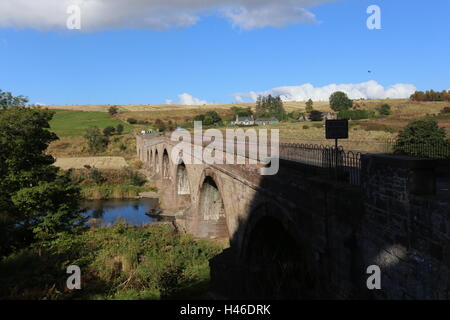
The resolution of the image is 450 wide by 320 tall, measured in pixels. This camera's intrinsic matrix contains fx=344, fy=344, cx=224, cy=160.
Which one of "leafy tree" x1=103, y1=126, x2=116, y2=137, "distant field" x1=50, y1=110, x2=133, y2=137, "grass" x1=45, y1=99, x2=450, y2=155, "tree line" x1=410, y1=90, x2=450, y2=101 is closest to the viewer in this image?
"grass" x1=45, y1=99, x2=450, y2=155

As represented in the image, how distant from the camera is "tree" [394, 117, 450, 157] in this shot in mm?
16266

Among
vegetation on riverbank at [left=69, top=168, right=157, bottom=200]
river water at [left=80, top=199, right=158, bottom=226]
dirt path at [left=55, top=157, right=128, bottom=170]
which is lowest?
river water at [left=80, top=199, right=158, bottom=226]

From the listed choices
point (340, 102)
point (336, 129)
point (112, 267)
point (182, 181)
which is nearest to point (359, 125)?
point (182, 181)

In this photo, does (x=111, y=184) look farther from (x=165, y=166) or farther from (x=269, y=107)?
(x=269, y=107)

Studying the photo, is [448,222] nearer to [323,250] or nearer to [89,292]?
[323,250]

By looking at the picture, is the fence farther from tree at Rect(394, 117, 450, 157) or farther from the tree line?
the tree line

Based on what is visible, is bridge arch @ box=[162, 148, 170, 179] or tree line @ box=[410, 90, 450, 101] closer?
bridge arch @ box=[162, 148, 170, 179]

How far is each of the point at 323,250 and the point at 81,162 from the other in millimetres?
62118

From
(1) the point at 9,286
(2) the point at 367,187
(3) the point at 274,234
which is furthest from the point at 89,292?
(2) the point at 367,187

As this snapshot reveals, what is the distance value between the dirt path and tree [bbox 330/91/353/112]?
47230 mm

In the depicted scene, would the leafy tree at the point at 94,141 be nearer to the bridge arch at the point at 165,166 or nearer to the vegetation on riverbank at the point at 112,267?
the bridge arch at the point at 165,166

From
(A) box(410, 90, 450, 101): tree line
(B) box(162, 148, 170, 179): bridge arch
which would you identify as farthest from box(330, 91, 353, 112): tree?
(B) box(162, 148, 170, 179): bridge arch
